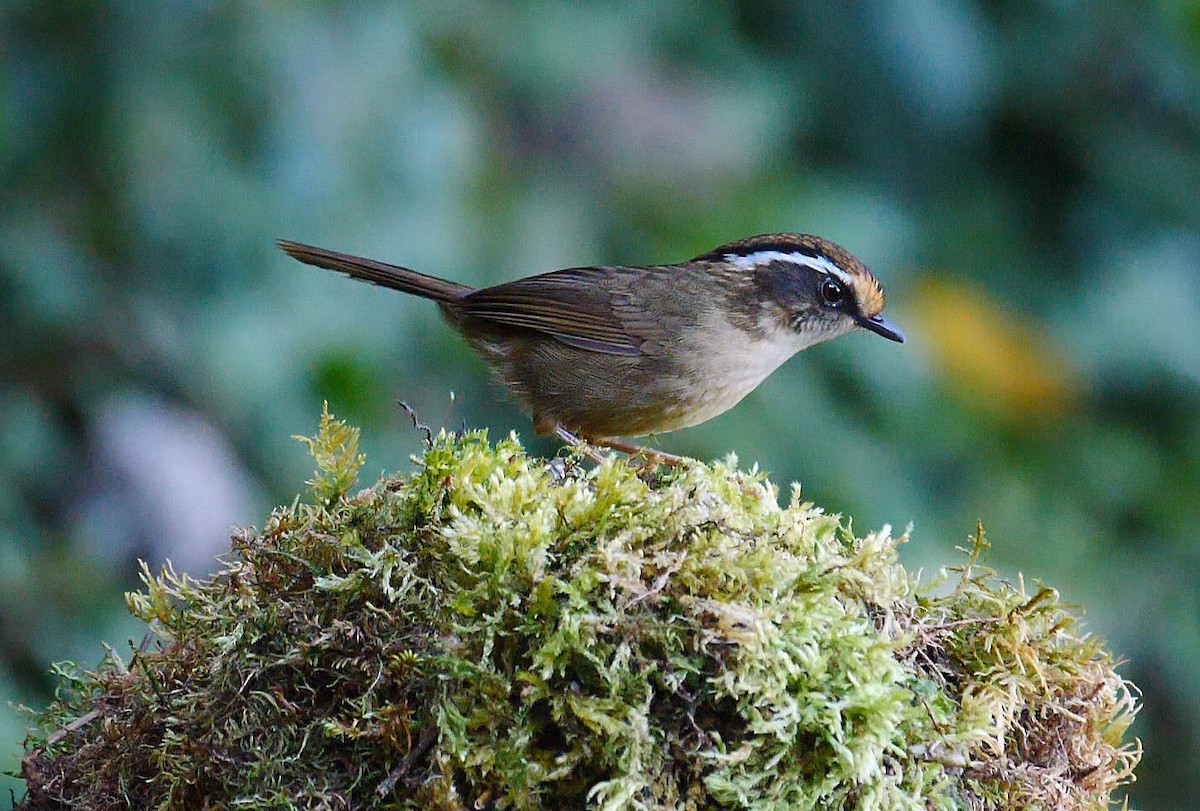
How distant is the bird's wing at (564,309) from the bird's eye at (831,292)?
0.64 meters

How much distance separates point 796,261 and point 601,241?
1.49 metres

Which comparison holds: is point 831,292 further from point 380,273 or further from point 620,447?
point 380,273

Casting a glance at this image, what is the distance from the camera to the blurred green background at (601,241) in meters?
4.58

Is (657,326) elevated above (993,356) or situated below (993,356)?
below

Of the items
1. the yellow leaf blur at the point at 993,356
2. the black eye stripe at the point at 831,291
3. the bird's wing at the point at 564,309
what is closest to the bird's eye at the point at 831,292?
the black eye stripe at the point at 831,291

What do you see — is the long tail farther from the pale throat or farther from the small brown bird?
the pale throat

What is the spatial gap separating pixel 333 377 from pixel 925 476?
2694 mm

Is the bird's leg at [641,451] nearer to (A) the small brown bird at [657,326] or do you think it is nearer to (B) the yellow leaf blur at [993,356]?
(A) the small brown bird at [657,326]

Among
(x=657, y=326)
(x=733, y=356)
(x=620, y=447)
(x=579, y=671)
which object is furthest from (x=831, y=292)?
(x=579, y=671)

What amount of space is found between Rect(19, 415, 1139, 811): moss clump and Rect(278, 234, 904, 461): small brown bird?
1502 mm

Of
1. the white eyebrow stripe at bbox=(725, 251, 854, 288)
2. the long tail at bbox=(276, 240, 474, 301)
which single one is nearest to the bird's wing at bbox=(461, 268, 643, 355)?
the long tail at bbox=(276, 240, 474, 301)

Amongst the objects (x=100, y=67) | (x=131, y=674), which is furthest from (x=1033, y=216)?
(x=131, y=674)

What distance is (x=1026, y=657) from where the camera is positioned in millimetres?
2498

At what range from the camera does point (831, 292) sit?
14.1 ft
